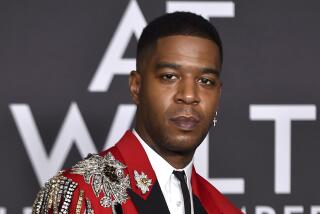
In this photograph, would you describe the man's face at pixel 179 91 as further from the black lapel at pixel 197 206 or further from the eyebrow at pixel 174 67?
the black lapel at pixel 197 206

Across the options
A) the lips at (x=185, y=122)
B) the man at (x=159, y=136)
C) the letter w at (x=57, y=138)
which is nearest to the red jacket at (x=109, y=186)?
the man at (x=159, y=136)

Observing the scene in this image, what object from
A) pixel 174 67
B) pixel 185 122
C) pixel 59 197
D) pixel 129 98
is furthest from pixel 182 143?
pixel 129 98

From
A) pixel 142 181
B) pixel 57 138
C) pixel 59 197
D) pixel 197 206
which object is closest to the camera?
pixel 59 197

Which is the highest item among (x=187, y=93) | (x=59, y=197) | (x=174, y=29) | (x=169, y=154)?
(x=174, y=29)

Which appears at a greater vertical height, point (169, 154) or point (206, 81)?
point (206, 81)

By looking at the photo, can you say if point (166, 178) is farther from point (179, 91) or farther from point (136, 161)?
point (179, 91)

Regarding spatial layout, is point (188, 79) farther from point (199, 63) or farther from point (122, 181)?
point (122, 181)

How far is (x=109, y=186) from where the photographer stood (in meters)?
1.47

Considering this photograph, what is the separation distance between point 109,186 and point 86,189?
6 centimetres

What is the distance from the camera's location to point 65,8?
234 cm

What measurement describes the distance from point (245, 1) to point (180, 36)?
0.98m

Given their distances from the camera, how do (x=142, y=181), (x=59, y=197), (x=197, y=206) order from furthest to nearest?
(x=197, y=206), (x=142, y=181), (x=59, y=197)

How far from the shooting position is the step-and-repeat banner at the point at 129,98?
2303 mm

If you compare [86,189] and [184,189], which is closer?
[86,189]
